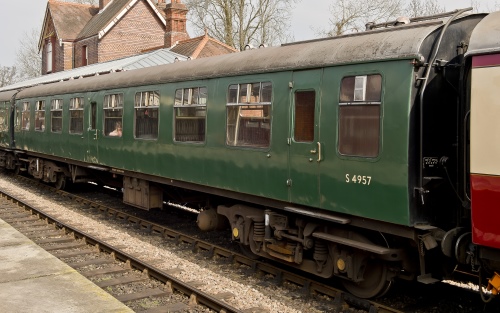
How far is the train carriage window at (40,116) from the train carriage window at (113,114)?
4.95 metres

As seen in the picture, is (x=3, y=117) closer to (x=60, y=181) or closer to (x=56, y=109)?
(x=60, y=181)

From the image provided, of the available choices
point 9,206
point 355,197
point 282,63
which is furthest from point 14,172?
point 355,197

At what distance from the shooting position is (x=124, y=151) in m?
11.4

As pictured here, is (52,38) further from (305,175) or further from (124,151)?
(305,175)

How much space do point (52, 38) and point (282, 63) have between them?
40.4m

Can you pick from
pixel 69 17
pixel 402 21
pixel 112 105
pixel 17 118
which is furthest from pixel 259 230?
pixel 69 17

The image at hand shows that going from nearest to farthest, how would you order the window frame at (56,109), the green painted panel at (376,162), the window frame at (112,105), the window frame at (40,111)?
the green painted panel at (376,162), the window frame at (112,105), the window frame at (56,109), the window frame at (40,111)

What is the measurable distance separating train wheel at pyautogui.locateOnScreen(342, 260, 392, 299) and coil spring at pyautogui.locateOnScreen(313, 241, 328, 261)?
0.50 meters

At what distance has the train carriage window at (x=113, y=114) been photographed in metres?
11.7

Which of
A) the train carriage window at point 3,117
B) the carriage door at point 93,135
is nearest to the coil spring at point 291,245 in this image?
the carriage door at point 93,135

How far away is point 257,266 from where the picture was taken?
8055 millimetres

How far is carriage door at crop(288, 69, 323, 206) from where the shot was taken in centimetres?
647

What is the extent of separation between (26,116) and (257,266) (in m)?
13.0

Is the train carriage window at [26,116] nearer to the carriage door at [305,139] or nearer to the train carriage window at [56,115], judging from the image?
the train carriage window at [56,115]
